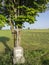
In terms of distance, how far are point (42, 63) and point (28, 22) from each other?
173 inches

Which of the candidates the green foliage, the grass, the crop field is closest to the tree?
the green foliage

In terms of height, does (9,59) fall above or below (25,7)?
below

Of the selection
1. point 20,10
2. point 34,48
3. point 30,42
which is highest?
point 20,10

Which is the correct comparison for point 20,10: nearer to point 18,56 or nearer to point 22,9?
point 22,9

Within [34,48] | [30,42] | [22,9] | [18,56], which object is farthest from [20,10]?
[30,42]

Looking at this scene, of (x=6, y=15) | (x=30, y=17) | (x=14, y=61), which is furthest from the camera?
(x=6, y=15)

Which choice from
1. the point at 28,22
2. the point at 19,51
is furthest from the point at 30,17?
the point at 19,51

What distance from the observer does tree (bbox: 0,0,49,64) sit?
18.2m

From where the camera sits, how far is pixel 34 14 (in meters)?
18.8

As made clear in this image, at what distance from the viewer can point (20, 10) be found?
746 inches

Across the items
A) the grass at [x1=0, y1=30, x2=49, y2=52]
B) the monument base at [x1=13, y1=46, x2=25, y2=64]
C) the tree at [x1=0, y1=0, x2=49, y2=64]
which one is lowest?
the grass at [x1=0, y1=30, x2=49, y2=52]

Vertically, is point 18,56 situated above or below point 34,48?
above

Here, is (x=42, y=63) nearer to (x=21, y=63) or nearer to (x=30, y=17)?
(x=21, y=63)

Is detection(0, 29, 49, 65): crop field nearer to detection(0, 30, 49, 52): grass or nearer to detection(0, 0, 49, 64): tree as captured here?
detection(0, 30, 49, 52): grass
